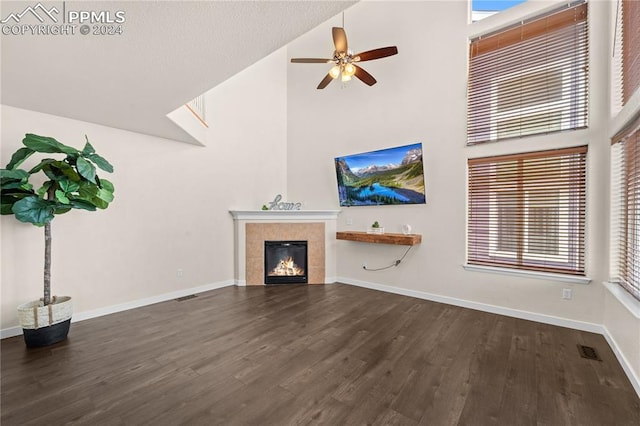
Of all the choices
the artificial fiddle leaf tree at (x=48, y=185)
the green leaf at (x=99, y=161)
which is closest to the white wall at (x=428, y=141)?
the green leaf at (x=99, y=161)

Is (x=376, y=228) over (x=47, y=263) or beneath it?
over

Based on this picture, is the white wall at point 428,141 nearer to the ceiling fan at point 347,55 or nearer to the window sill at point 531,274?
the window sill at point 531,274

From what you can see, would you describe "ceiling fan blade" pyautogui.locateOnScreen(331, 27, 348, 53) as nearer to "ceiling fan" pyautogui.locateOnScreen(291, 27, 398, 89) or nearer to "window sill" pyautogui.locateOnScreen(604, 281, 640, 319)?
"ceiling fan" pyautogui.locateOnScreen(291, 27, 398, 89)

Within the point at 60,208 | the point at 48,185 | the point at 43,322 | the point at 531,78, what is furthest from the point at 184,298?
the point at 531,78

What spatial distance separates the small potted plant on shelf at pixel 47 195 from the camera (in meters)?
2.50

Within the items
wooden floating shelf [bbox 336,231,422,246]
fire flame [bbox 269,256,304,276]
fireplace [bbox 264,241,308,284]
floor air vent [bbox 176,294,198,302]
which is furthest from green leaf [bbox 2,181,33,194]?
wooden floating shelf [bbox 336,231,422,246]

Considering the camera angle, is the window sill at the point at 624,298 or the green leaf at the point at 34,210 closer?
the window sill at the point at 624,298

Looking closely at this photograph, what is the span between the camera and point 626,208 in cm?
254

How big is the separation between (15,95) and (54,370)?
256cm

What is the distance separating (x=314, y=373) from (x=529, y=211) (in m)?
3.10

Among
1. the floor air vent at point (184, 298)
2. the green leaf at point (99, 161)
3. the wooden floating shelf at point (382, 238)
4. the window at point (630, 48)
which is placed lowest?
the floor air vent at point (184, 298)

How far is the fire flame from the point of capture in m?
4.92

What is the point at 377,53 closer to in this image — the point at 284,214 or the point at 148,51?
the point at 148,51

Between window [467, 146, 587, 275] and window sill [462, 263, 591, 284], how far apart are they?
7 centimetres
